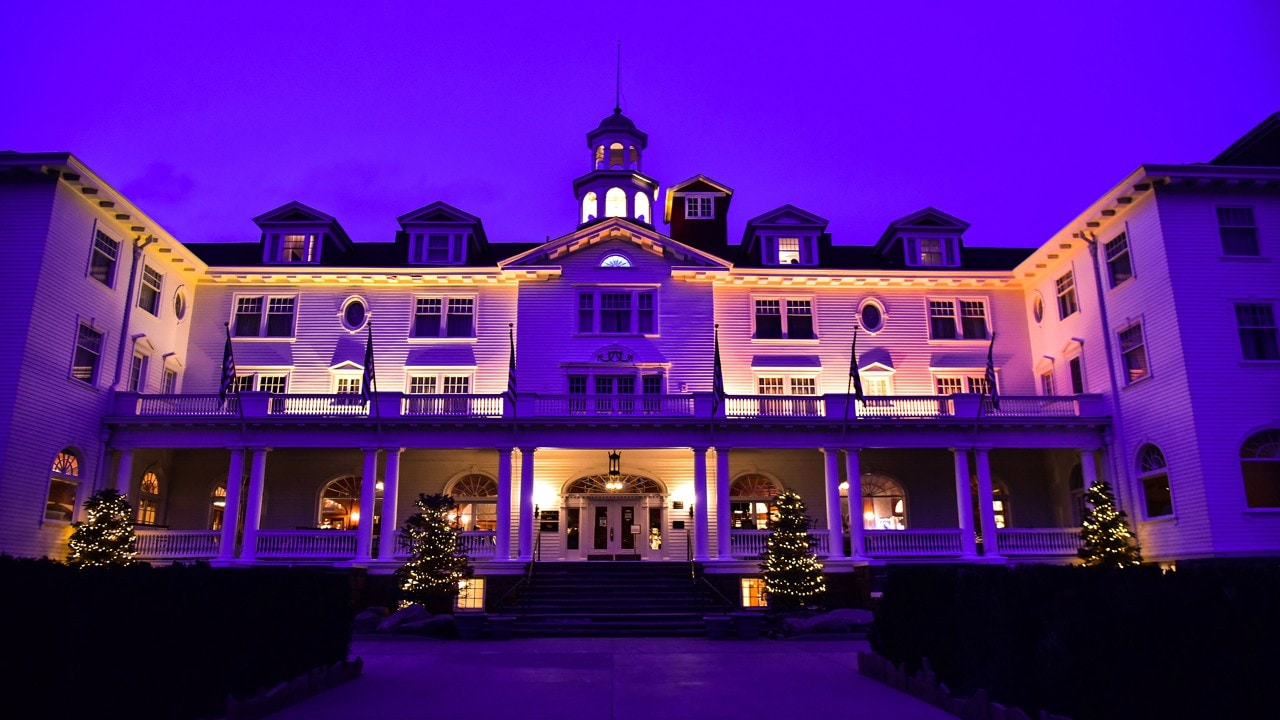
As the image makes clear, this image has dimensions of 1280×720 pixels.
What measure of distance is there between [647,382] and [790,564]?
9.63 meters

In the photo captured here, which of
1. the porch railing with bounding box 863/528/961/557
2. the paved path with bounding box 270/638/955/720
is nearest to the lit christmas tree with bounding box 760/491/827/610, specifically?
the porch railing with bounding box 863/528/961/557

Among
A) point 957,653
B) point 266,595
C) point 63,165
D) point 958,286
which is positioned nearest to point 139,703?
point 266,595

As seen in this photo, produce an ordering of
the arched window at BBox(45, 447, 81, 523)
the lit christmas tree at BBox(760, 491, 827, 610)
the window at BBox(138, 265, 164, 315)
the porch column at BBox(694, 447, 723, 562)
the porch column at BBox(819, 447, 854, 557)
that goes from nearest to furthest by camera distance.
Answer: the lit christmas tree at BBox(760, 491, 827, 610) < the arched window at BBox(45, 447, 81, 523) < the porch column at BBox(819, 447, 854, 557) < the porch column at BBox(694, 447, 723, 562) < the window at BBox(138, 265, 164, 315)

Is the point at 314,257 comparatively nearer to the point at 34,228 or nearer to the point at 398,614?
the point at 34,228

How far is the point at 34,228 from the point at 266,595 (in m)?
20.2

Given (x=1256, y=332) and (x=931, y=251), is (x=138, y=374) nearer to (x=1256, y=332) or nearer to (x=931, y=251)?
(x=931, y=251)

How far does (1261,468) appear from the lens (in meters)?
25.6

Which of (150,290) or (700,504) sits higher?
(150,290)

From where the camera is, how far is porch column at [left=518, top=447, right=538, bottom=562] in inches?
1123

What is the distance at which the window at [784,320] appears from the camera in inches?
1340

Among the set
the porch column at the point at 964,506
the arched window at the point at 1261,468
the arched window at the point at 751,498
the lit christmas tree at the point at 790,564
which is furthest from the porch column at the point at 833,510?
the arched window at the point at 1261,468

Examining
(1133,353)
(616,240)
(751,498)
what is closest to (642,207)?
(616,240)

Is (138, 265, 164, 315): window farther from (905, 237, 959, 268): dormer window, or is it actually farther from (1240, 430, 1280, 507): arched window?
(1240, 430, 1280, 507): arched window

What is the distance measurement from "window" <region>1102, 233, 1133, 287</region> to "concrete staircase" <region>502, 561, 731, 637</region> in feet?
54.4
